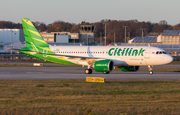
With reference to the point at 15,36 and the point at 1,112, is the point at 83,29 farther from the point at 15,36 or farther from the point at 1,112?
the point at 1,112

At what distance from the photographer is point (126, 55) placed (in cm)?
4072

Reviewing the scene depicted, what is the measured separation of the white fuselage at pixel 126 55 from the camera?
40.1 metres

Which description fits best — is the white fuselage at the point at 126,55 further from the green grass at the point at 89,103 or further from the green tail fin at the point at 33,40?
the green grass at the point at 89,103

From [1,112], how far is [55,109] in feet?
8.49

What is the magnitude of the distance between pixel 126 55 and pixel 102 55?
3.70 meters

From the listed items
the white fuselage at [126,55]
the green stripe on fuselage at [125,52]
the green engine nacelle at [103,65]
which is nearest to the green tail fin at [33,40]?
the white fuselage at [126,55]

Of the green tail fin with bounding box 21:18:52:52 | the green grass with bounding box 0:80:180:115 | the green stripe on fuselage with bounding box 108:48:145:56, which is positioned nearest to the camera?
the green grass with bounding box 0:80:180:115

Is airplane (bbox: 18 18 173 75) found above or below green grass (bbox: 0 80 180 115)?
above

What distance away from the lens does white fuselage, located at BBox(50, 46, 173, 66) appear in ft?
132

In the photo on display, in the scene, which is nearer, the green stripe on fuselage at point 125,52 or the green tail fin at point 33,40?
the green stripe on fuselage at point 125,52

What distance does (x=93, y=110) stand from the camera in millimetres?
13906

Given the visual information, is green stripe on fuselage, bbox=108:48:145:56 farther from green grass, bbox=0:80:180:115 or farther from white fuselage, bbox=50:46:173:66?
green grass, bbox=0:80:180:115

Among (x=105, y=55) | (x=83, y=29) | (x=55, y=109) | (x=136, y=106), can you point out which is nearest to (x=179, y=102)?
(x=136, y=106)

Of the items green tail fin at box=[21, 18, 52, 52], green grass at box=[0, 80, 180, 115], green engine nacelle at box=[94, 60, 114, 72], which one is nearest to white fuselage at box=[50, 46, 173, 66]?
green engine nacelle at box=[94, 60, 114, 72]
